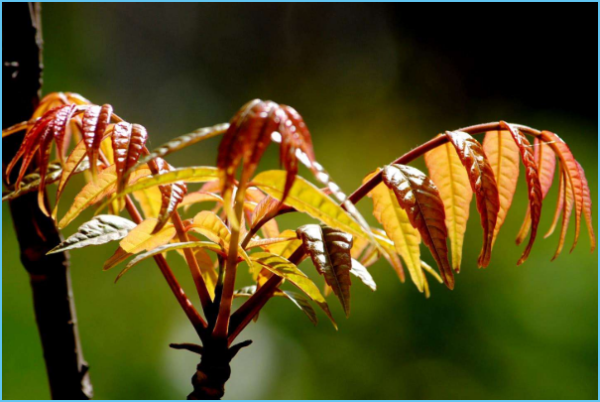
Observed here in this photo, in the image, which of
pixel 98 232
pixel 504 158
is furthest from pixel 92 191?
pixel 504 158

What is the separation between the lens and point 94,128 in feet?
0.86

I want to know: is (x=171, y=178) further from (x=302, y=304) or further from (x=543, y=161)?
(x=543, y=161)

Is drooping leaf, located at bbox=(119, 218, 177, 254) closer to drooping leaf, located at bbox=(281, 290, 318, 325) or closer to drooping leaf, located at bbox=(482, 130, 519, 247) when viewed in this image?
drooping leaf, located at bbox=(281, 290, 318, 325)

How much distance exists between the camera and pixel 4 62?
436mm

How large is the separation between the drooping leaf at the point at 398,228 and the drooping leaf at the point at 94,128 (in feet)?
0.50

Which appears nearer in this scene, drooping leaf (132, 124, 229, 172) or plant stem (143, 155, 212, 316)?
drooping leaf (132, 124, 229, 172)

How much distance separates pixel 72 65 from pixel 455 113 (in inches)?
44.0

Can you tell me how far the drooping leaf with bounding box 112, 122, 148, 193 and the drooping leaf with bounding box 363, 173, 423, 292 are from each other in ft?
0.43

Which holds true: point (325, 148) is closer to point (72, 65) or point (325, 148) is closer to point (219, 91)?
point (219, 91)

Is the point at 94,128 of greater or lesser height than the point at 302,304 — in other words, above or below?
above

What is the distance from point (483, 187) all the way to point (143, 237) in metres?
0.20

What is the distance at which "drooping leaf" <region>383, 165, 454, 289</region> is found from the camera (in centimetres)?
24

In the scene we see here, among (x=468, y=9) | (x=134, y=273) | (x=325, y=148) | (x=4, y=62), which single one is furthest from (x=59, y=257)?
(x=468, y=9)

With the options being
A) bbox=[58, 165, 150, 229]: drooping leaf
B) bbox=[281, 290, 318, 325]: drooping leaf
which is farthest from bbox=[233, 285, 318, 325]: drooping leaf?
bbox=[58, 165, 150, 229]: drooping leaf
